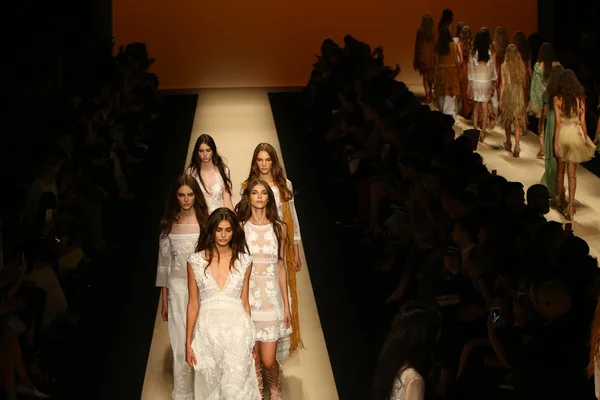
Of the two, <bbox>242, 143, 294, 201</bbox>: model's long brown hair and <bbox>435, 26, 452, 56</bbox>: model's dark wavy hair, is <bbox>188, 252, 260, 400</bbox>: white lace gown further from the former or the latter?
<bbox>435, 26, 452, 56</bbox>: model's dark wavy hair

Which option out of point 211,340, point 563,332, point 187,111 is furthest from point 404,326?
point 187,111

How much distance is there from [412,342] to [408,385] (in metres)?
0.16

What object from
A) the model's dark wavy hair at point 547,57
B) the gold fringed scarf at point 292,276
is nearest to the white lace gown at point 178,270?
the gold fringed scarf at point 292,276

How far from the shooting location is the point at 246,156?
41.4 ft

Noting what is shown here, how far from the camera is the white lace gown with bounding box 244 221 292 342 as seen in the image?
6746 mm

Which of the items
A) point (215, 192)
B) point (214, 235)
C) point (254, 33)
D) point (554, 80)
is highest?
point (254, 33)

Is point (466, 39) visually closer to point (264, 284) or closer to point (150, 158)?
point (150, 158)

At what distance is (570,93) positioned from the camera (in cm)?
1005

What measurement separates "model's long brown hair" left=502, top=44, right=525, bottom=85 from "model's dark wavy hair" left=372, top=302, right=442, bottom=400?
26.4 feet

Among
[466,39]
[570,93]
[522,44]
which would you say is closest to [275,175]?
[570,93]

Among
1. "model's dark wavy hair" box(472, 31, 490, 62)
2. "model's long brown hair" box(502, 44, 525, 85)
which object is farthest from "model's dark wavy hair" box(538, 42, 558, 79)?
"model's dark wavy hair" box(472, 31, 490, 62)

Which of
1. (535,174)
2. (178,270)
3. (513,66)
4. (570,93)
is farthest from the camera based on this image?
(513,66)

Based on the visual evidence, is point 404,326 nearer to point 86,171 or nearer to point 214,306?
point 214,306

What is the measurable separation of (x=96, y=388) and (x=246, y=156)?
19.0 ft
